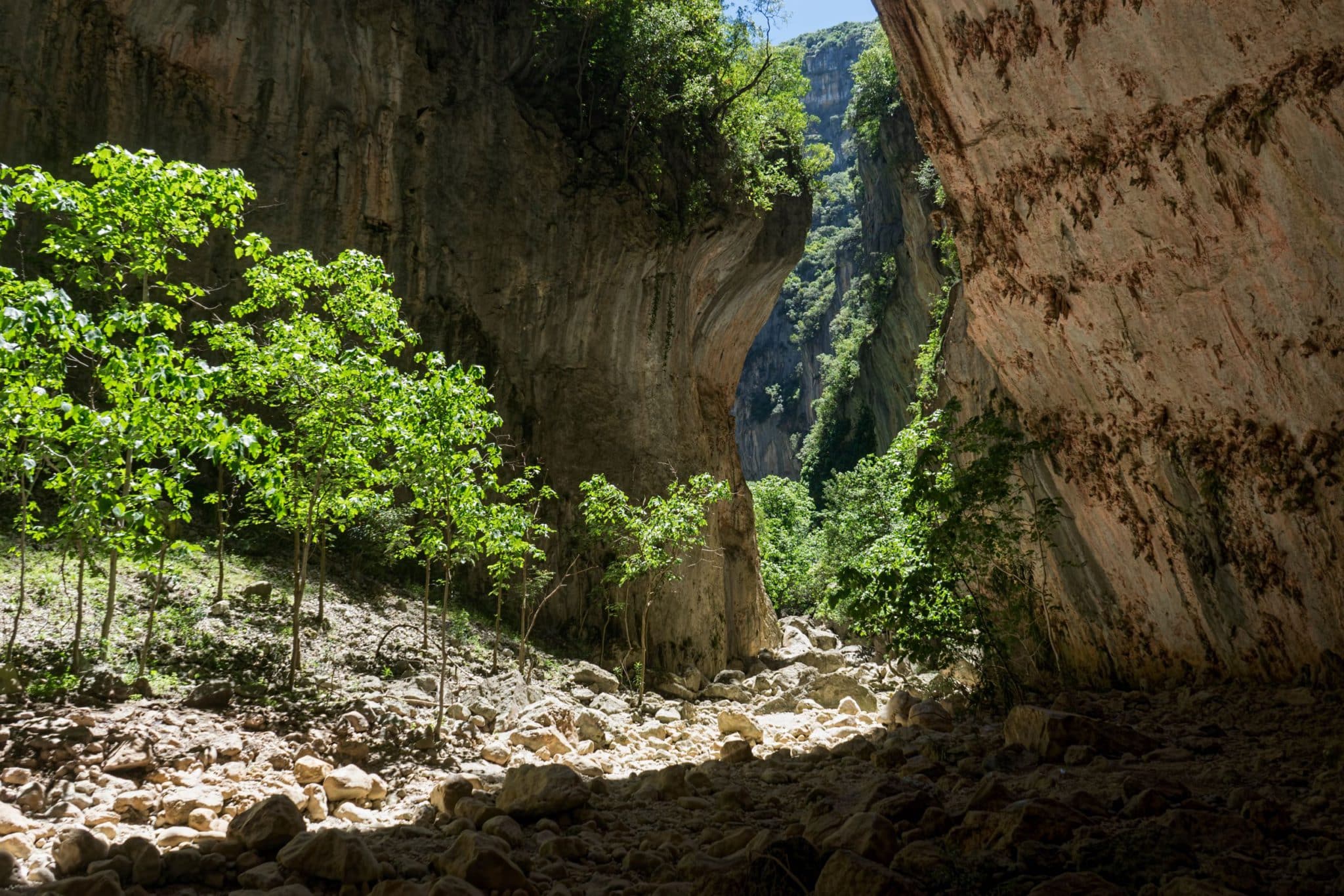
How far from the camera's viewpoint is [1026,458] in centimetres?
1105

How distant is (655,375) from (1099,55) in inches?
587

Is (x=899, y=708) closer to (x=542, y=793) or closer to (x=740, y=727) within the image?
(x=740, y=727)

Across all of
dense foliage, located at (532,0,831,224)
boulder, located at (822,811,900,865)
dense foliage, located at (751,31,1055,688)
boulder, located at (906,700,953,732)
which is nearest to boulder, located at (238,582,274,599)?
dense foliage, located at (751,31,1055,688)

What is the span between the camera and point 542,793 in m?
5.99

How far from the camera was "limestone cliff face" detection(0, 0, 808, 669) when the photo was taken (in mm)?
17062

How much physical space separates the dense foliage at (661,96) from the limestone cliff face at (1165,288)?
13.1 m

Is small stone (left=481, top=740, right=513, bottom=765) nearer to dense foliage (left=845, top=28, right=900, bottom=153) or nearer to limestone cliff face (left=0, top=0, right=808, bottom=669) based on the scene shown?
limestone cliff face (left=0, top=0, right=808, bottom=669)

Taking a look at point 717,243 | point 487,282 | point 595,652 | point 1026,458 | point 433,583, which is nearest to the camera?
point 1026,458

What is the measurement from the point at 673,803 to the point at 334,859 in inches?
107

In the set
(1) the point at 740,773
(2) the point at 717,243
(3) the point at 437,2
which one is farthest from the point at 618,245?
(1) the point at 740,773

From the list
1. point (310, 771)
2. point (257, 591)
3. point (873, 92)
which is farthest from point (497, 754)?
point (873, 92)

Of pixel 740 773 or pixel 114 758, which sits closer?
pixel 114 758

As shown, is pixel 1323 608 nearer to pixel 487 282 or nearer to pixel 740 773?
pixel 740 773

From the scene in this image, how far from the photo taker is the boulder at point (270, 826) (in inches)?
197
